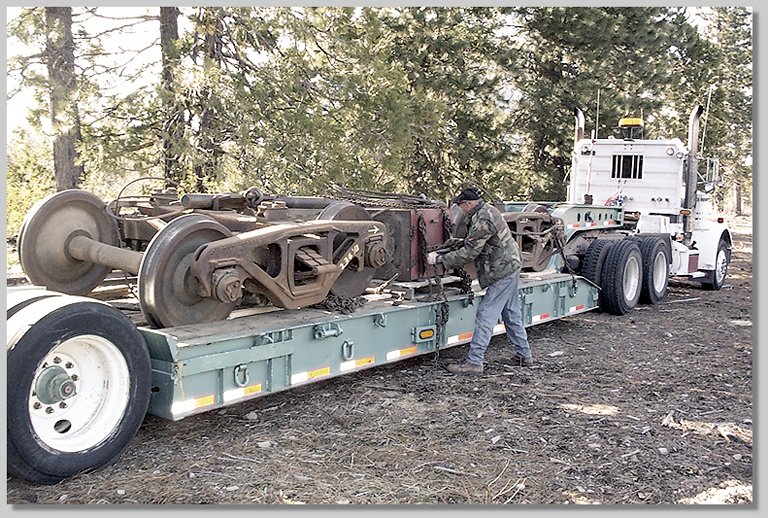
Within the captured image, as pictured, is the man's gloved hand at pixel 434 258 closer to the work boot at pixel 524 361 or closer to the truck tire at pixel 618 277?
the work boot at pixel 524 361

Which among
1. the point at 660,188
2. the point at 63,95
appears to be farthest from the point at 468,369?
the point at 63,95

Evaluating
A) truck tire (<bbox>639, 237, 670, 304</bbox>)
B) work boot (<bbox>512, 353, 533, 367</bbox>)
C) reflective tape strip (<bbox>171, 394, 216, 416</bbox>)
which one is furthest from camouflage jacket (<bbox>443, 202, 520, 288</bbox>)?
truck tire (<bbox>639, 237, 670, 304</bbox>)

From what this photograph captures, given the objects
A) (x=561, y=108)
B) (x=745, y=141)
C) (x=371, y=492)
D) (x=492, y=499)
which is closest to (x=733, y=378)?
(x=492, y=499)

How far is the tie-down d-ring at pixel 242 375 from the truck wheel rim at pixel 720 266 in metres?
10.2

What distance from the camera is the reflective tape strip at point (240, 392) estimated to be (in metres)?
4.95

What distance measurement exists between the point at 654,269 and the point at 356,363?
676cm

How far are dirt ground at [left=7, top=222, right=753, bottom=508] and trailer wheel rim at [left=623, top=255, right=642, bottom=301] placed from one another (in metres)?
2.77

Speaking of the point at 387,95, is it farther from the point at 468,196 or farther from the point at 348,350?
the point at 348,350

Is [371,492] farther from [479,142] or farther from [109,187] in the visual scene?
[479,142]

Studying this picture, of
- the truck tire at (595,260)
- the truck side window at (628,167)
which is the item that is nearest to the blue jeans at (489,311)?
the truck tire at (595,260)

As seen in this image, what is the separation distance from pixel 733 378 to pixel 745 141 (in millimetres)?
23750

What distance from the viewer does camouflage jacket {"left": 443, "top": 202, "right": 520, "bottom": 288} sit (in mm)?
6773

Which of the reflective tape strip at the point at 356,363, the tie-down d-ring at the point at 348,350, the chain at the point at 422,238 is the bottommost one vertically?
the reflective tape strip at the point at 356,363

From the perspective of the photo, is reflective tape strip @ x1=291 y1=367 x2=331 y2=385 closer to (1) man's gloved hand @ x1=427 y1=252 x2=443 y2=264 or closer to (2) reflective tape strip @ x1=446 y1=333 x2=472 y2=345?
(1) man's gloved hand @ x1=427 y1=252 x2=443 y2=264
